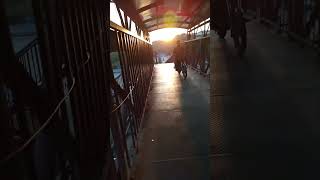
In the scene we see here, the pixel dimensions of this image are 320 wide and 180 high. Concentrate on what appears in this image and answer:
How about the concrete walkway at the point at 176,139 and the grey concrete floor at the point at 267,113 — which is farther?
the concrete walkway at the point at 176,139

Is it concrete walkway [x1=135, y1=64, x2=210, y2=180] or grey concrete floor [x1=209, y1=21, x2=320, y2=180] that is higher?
grey concrete floor [x1=209, y1=21, x2=320, y2=180]

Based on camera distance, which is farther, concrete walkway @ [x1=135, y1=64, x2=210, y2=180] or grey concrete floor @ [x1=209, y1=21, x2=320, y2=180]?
concrete walkway @ [x1=135, y1=64, x2=210, y2=180]

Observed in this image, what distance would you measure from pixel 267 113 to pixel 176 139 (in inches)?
121

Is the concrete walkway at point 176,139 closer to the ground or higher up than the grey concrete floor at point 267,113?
closer to the ground

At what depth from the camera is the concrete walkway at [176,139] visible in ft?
17.6

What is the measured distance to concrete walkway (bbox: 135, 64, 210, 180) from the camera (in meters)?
5.36

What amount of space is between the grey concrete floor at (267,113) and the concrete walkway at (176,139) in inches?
52.8

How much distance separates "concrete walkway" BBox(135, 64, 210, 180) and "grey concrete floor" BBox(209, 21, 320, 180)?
4.40ft

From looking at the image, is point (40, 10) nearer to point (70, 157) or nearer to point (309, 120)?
point (70, 157)

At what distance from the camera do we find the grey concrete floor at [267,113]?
10.4 ft

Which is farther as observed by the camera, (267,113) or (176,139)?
(176,139)

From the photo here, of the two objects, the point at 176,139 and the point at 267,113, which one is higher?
the point at 267,113

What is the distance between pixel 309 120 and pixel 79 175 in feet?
8.25

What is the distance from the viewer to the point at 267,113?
4055 mm
